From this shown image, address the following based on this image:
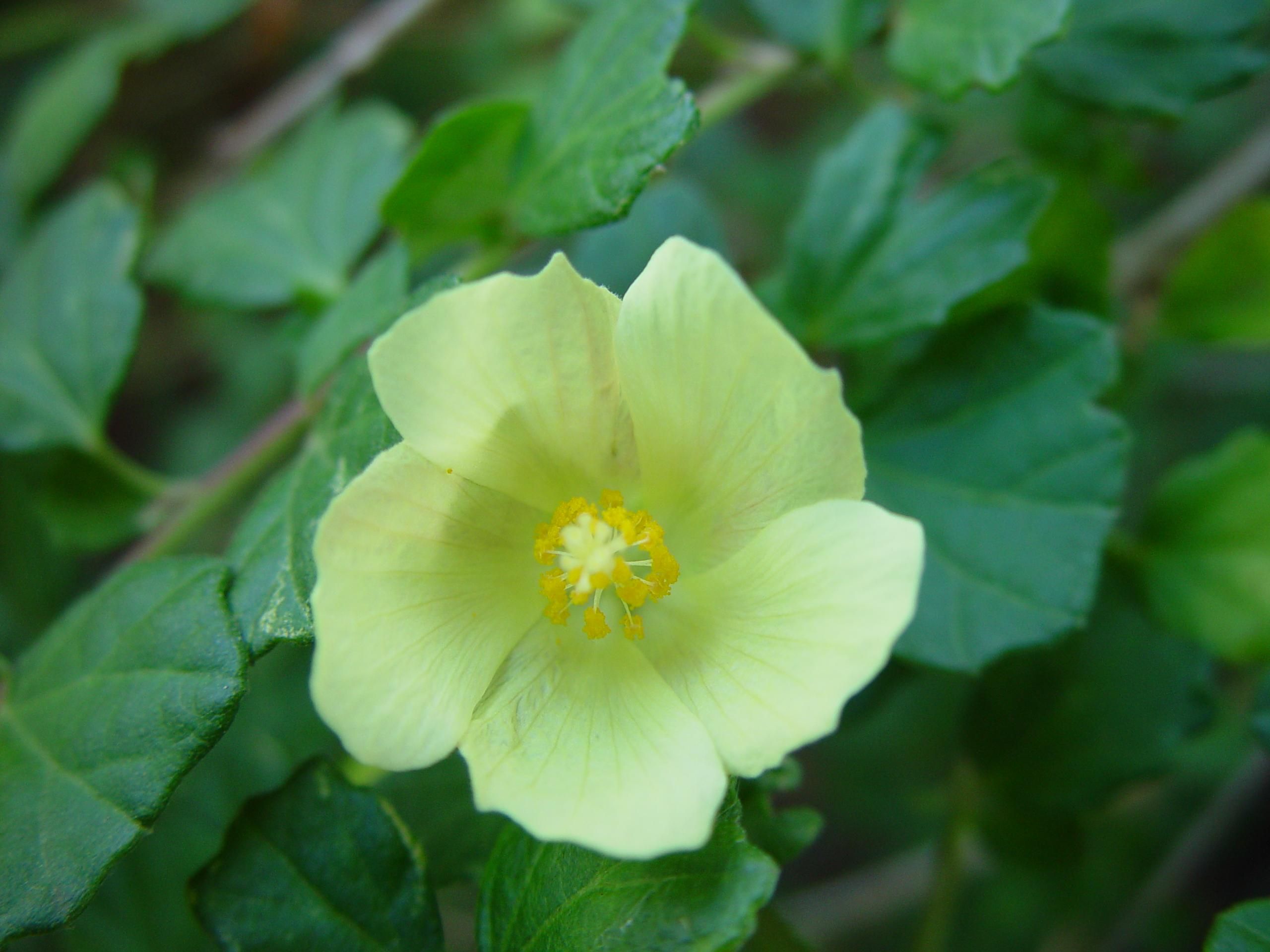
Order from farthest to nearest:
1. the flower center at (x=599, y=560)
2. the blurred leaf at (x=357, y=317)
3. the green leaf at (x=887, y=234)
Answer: the green leaf at (x=887, y=234)
the blurred leaf at (x=357, y=317)
the flower center at (x=599, y=560)

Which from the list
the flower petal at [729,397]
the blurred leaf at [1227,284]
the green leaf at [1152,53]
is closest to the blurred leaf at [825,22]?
the green leaf at [1152,53]

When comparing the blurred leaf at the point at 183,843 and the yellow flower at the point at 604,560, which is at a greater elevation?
the yellow flower at the point at 604,560

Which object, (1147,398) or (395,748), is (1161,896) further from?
(395,748)

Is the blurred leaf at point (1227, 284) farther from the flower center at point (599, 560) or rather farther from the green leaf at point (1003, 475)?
the flower center at point (599, 560)

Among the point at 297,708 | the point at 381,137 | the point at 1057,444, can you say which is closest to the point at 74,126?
the point at 381,137

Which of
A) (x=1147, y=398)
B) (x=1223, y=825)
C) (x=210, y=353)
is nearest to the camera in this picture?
(x=1223, y=825)

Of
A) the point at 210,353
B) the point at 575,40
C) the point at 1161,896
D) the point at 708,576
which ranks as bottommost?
the point at 1161,896

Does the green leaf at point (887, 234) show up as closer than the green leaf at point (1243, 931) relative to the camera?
No

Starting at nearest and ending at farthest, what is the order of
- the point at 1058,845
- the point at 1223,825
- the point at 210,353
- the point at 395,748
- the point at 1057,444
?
the point at 395,748 → the point at 1057,444 → the point at 1058,845 → the point at 1223,825 → the point at 210,353
